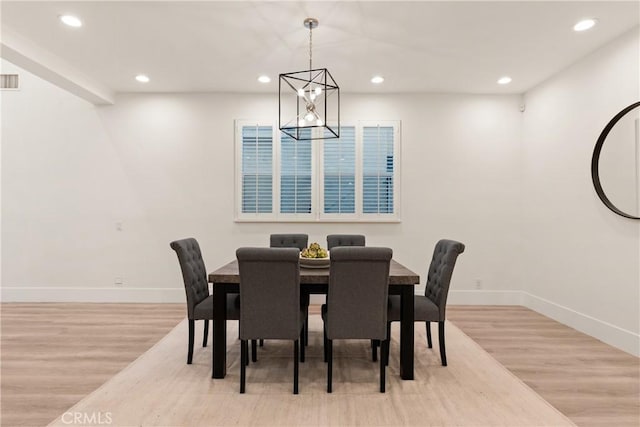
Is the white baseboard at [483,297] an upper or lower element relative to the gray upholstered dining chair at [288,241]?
lower

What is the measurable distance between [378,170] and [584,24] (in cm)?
257

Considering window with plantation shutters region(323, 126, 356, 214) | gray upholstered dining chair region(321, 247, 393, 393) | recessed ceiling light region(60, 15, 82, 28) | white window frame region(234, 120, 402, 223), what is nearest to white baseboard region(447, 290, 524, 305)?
white window frame region(234, 120, 402, 223)

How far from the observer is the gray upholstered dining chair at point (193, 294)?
2.70m

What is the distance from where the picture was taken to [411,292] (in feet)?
8.36

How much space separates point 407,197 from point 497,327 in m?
1.93

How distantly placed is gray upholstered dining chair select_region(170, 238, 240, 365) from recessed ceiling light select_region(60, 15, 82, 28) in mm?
2144

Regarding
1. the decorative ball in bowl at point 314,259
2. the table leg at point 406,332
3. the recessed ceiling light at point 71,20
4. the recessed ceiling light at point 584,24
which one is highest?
the recessed ceiling light at point 584,24

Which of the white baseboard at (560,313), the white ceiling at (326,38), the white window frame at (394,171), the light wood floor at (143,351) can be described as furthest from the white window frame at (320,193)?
the light wood floor at (143,351)

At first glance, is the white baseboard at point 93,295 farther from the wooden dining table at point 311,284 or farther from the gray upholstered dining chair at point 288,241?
the wooden dining table at point 311,284

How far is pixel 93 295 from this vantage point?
4910 mm

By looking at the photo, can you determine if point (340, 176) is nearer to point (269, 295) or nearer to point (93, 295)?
point (269, 295)

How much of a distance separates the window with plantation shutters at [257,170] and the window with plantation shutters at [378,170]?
4.22 ft

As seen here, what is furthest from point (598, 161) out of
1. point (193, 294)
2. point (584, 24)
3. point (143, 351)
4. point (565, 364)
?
point (143, 351)

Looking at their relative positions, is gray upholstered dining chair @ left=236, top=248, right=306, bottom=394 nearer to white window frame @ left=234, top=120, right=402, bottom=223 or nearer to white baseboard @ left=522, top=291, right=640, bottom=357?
white window frame @ left=234, top=120, right=402, bottom=223
